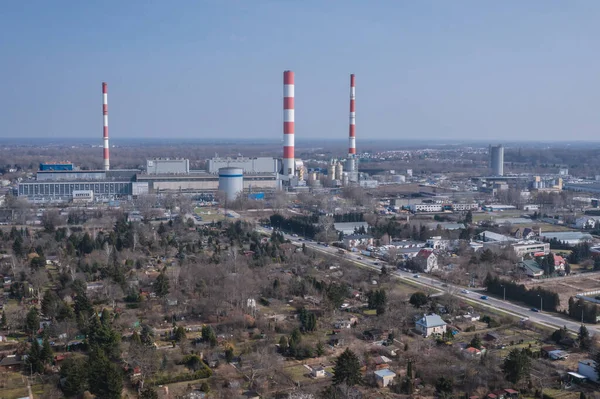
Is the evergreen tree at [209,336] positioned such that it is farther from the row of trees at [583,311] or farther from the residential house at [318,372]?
the row of trees at [583,311]

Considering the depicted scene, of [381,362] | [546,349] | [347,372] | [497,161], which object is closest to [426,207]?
[546,349]

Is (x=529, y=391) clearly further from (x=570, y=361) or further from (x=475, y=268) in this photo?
(x=475, y=268)

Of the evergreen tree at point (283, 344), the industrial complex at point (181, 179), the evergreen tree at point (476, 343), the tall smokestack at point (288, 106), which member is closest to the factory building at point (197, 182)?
the industrial complex at point (181, 179)

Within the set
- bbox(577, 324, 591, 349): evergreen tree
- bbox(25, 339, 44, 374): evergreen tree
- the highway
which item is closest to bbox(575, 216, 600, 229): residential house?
the highway

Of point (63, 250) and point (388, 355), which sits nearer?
point (388, 355)

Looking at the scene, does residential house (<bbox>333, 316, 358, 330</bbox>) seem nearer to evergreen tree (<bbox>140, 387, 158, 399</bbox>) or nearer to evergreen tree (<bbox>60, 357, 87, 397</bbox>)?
evergreen tree (<bbox>140, 387, 158, 399</bbox>)

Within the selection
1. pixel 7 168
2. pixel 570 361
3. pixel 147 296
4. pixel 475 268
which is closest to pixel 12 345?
pixel 147 296
